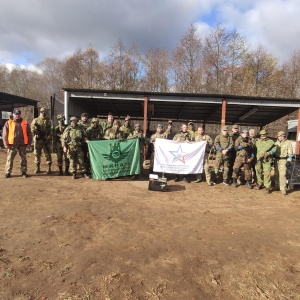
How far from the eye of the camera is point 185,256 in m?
3.34

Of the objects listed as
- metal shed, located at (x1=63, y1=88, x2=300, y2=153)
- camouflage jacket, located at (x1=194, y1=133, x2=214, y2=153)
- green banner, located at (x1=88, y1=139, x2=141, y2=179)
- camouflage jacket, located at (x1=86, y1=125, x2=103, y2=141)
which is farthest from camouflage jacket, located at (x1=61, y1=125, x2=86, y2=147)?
metal shed, located at (x1=63, y1=88, x2=300, y2=153)

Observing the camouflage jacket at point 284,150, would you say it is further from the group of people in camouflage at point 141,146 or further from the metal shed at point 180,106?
the metal shed at point 180,106

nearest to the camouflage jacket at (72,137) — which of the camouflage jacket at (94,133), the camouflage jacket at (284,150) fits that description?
the camouflage jacket at (94,133)

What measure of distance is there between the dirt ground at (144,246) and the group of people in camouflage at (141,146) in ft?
4.30

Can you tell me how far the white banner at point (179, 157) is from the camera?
8.01m

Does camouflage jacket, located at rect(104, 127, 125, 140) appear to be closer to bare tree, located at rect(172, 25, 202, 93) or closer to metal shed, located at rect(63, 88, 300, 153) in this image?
metal shed, located at rect(63, 88, 300, 153)

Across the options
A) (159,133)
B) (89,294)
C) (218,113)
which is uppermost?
(218,113)

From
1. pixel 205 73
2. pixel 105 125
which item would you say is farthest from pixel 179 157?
pixel 205 73

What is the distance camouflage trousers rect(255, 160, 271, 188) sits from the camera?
280 inches

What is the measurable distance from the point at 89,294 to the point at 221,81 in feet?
91.5

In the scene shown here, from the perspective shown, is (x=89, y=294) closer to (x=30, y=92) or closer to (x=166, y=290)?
(x=166, y=290)

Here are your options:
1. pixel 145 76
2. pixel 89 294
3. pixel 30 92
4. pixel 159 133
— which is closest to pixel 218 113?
pixel 159 133

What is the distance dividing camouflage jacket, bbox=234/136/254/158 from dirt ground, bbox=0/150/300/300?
1.67 meters

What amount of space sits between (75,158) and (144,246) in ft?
16.2
